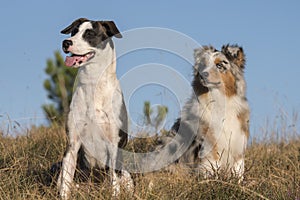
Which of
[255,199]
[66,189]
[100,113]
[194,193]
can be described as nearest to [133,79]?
[100,113]

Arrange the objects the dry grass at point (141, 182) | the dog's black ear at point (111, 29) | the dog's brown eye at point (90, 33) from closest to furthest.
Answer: the dry grass at point (141, 182) → the dog's brown eye at point (90, 33) → the dog's black ear at point (111, 29)

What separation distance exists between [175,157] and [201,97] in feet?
2.95

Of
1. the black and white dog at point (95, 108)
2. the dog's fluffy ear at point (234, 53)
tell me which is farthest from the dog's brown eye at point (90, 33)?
the dog's fluffy ear at point (234, 53)

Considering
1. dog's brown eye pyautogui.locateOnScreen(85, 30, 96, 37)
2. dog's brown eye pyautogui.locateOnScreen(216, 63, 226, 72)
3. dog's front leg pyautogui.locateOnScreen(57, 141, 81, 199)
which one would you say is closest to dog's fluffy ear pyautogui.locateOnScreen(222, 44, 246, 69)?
dog's brown eye pyautogui.locateOnScreen(216, 63, 226, 72)

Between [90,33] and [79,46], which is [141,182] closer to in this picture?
[79,46]

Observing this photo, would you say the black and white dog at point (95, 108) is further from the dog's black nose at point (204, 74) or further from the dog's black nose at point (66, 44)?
the dog's black nose at point (204, 74)

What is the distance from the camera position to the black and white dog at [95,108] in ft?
19.1

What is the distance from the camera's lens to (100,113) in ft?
19.2

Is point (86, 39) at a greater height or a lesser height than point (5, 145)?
greater

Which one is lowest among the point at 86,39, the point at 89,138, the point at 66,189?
the point at 66,189

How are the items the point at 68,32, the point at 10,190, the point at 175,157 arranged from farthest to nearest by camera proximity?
the point at 175,157 < the point at 68,32 < the point at 10,190

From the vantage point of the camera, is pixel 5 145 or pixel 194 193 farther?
pixel 5 145

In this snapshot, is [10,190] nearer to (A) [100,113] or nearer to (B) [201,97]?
(A) [100,113]

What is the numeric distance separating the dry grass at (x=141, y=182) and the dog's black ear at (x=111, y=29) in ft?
5.68
